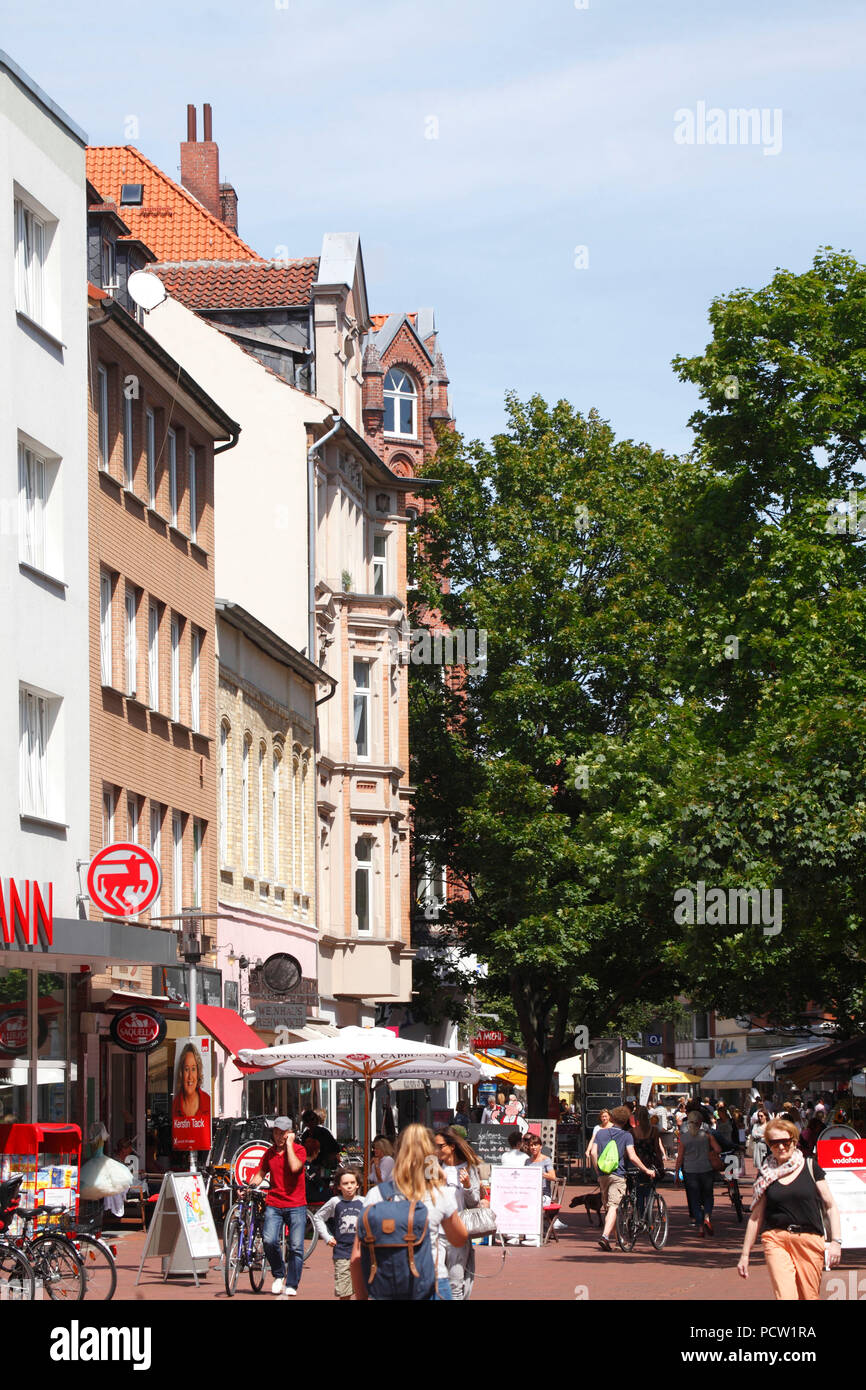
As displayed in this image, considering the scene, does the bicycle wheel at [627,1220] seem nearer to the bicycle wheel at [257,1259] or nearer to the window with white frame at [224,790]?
the bicycle wheel at [257,1259]

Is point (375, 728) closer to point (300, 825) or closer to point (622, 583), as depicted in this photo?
point (300, 825)

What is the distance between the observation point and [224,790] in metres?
34.4

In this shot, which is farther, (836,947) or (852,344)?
(852,344)

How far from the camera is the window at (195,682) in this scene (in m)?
32.2

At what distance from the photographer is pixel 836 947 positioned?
26734mm

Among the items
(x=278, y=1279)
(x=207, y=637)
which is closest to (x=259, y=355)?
(x=207, y=637)

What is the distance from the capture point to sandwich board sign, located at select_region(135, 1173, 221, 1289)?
18.2 meters

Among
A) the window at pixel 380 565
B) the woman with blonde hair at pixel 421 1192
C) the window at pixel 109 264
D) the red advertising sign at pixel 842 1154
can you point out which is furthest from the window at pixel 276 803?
the woman with blonde hair at pixel 421 1192

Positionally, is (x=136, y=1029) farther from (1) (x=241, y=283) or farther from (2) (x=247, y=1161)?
(1) (x=241, y=283)

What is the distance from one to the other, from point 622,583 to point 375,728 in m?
8.49

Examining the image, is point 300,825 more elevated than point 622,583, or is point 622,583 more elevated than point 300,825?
point 622,583

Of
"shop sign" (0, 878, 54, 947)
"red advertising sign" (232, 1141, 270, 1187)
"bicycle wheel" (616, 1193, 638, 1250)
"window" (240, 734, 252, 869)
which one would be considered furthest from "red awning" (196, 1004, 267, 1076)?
"shop sign" (0, 878, 54, 947)

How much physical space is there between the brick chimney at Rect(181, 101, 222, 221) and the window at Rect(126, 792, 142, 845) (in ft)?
131

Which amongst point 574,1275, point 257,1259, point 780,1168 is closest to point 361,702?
point 574,1275
